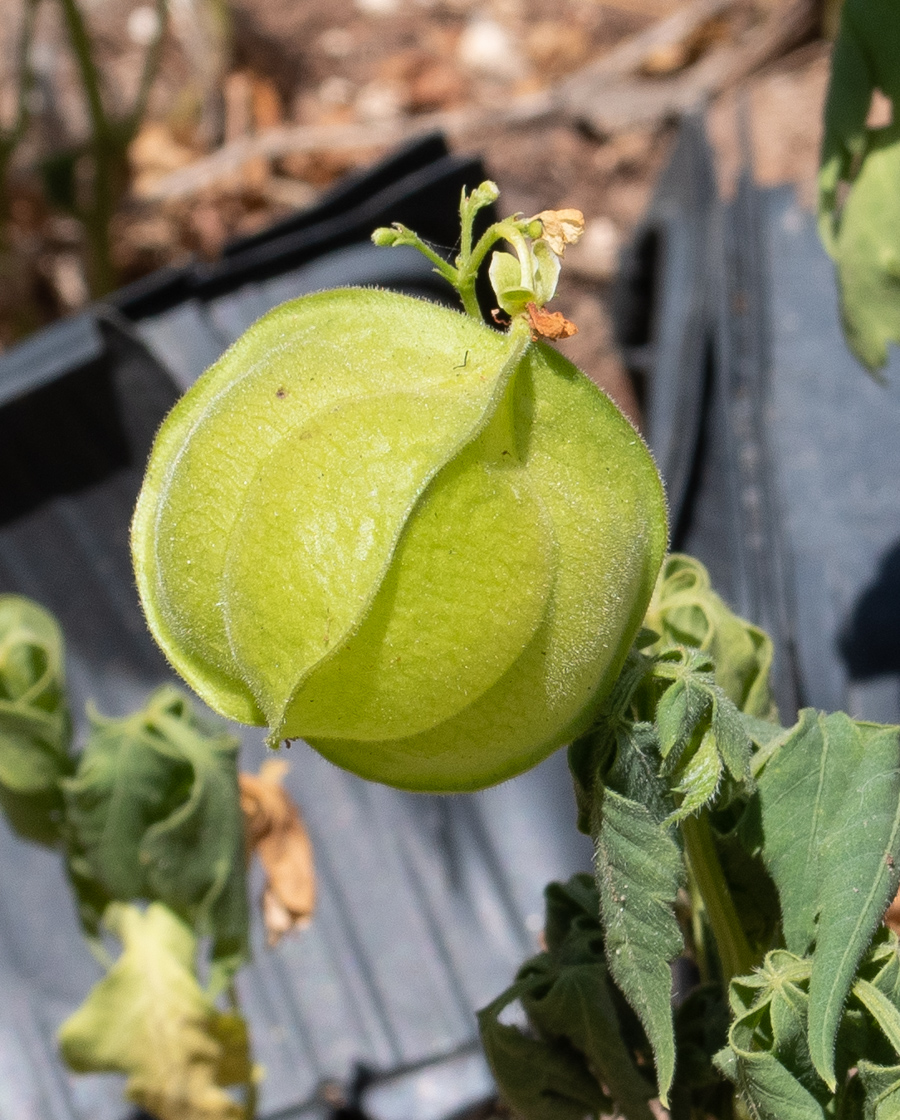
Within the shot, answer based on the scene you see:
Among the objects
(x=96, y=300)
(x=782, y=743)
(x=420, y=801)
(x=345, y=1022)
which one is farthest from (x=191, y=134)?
(x=782, y=743)

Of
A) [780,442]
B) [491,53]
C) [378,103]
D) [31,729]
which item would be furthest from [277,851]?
[491,53]

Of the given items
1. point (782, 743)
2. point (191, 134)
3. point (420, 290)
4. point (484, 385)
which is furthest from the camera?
point (191, 134)

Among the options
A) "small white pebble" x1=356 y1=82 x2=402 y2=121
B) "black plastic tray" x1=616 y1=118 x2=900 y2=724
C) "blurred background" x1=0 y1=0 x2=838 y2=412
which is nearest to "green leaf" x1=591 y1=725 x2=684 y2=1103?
"black plastic tray" x1=616 y1=118 x2=900 y2=724

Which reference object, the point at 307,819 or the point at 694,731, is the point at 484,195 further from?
the point at 307,819

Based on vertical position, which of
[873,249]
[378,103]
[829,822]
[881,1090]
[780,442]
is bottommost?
[881,1090]

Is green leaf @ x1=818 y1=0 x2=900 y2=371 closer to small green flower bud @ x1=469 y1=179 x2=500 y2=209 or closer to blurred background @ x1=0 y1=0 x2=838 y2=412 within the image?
small green flower bud @ x1=469 y1=179 x2=500 y2=209

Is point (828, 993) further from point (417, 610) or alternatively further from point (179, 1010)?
point (179, 1010)
